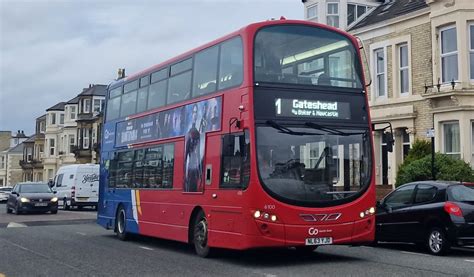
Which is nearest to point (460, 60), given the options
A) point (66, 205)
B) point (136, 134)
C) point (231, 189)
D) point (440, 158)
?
point (440, 158)

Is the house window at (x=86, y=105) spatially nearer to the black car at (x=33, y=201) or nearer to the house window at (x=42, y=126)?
the house window at (x=42, y=126)

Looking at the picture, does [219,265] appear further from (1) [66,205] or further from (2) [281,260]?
(1) [66,205]

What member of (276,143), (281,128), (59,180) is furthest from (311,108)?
(59,180)

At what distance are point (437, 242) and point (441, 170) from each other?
8.62m

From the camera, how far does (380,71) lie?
1095 inches

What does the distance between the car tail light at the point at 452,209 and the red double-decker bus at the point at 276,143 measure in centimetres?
216

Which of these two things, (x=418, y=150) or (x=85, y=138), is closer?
(x=418, y=150)

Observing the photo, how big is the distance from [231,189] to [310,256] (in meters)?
2.59

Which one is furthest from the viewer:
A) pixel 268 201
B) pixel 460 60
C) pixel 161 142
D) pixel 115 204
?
pixel 460 60

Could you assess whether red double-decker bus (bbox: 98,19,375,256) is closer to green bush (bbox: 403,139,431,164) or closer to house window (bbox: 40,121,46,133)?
green bush (bbox: 403,139,431,164)

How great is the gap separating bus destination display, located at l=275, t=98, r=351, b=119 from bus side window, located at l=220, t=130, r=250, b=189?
0.82 metres

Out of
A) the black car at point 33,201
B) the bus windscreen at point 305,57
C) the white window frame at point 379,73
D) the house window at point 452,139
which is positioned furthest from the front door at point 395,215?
the black car at point 33,201

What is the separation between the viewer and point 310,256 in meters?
12.6

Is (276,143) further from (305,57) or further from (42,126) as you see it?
(42,126)
